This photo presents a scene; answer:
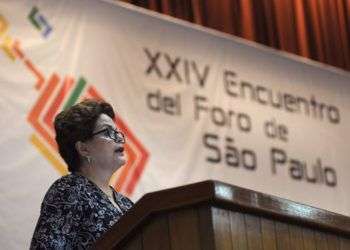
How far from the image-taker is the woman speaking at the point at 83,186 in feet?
7.54

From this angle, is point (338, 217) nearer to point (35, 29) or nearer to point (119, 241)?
point (119, 241)

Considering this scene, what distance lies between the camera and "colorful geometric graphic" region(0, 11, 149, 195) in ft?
11.5

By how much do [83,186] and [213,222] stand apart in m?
0.74

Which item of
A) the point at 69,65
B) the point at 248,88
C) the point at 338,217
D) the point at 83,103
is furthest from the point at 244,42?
the point at 338,217

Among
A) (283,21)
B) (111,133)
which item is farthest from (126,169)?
(283,21)

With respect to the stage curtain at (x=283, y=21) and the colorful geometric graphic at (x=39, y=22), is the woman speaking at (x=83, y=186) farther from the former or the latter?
the stage curtain at (x=283, y=21)

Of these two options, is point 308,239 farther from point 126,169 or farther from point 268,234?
point 126,169

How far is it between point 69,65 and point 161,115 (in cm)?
53

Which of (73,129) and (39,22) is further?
(39,22)

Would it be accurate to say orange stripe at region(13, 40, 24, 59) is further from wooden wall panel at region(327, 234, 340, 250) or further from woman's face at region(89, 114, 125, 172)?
wooden wall panel at region(327, 234, 340, 250)

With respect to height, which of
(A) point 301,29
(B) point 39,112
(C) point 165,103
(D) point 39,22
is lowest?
(B) point 39,112

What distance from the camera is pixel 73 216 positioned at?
2.33m

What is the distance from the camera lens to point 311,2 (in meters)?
5.37

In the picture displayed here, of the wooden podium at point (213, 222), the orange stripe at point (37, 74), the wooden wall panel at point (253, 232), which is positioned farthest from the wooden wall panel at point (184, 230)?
the orange stripe at point (37, 74)
